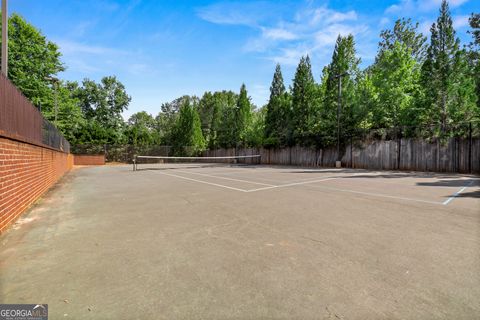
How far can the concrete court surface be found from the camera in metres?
2.02

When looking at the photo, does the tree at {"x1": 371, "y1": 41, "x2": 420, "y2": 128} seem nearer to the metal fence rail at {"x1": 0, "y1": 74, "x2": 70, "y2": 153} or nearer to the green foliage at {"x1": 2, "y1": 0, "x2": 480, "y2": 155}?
the green foliage at {"x1": 2, "y1": 0, "x2": 480, "y2": 155}

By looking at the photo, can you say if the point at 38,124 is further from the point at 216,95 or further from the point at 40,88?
the point at 216,95

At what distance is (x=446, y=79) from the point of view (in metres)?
17.1

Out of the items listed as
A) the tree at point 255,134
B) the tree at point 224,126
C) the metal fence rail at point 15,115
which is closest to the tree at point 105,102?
the tree at point 224,126

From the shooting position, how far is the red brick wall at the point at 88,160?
104 feet

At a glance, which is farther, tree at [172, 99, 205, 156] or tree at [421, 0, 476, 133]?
tree at [172, 99, 205, 156]

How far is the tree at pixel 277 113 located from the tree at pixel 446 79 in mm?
13714

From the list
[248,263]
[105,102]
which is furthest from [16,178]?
[105,102]

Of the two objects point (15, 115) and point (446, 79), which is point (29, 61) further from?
point (446, 79)

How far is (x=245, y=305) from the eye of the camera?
203 cm

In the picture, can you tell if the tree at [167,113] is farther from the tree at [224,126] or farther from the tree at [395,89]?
the tree at [395,89]

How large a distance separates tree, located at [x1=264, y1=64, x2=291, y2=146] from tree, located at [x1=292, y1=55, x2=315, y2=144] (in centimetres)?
168

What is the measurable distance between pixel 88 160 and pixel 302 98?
94.6 ft

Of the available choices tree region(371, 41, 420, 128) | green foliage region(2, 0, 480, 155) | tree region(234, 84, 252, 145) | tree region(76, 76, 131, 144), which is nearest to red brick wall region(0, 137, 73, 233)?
green foliage region(2, 0, 480, 155)
